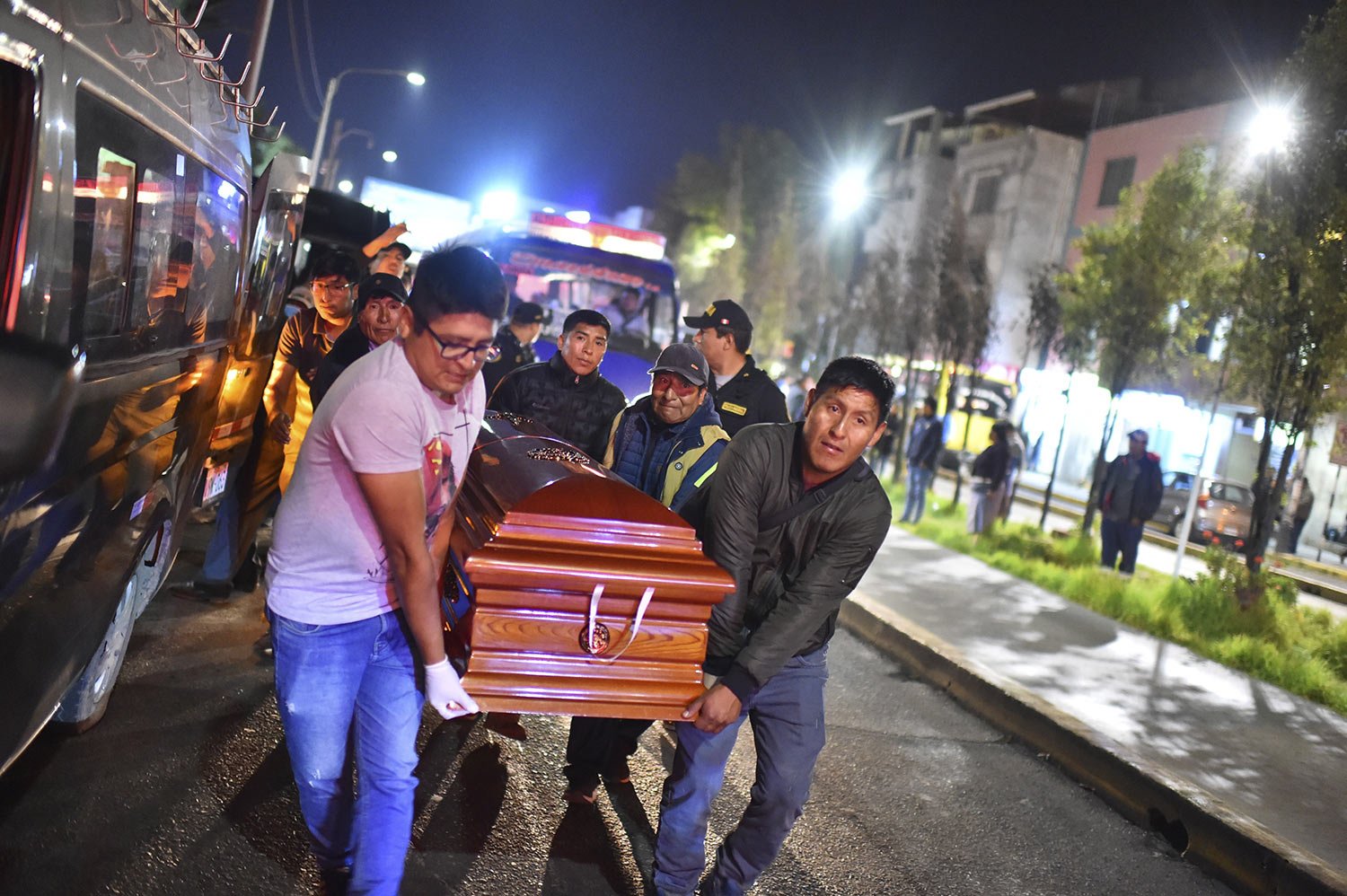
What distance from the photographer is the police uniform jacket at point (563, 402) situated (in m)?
5.48

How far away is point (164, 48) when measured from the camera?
3.50 m

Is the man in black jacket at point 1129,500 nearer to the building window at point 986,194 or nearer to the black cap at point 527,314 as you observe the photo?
the black cap at point 527,314

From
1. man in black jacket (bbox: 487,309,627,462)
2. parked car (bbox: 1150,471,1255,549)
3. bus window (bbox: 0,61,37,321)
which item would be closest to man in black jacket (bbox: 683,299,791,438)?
man in black jacket (bbox: 487,309,627,462)

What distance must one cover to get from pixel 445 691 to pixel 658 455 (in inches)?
79.2

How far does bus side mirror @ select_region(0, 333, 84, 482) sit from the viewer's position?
5.86ft

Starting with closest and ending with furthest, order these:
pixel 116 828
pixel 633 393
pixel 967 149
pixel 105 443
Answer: pixel 105 443
pixel 116 828
pixel 633 393
pixel 967 149

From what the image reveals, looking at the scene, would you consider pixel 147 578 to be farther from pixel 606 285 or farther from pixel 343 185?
pixel 343 185

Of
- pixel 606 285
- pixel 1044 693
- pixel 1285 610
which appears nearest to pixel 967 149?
pixel 606 285

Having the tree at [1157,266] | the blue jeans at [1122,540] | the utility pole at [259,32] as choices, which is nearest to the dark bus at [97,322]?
the utility pole at [259,32]

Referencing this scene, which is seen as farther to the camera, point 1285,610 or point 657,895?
point 1285,610

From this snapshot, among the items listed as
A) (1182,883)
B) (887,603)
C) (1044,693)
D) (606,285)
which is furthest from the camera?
(606,285)

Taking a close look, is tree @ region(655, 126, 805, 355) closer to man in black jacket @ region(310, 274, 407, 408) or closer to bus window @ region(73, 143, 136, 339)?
man in black jacket @ region(310, 274, 407, 408)

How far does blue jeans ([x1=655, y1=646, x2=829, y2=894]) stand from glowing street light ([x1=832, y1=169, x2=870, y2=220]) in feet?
149

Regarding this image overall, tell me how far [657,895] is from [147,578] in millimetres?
2361
